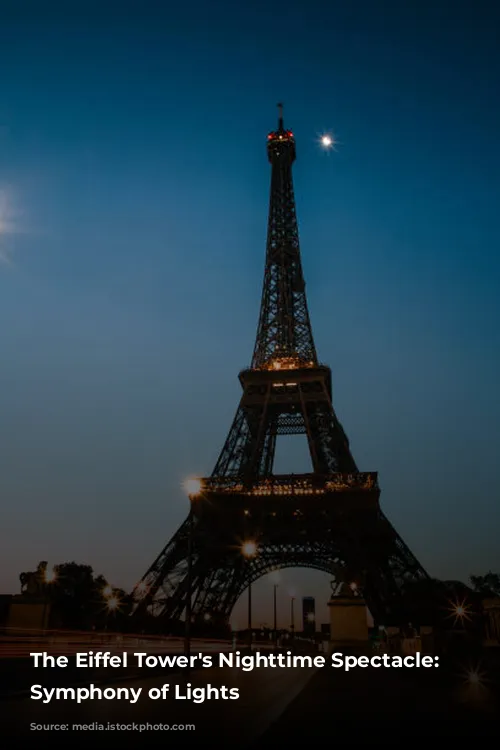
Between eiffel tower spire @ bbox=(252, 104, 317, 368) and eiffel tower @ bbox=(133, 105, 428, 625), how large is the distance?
0.15 m

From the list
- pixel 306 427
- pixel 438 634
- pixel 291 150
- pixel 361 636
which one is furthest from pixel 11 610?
pixel 291 150

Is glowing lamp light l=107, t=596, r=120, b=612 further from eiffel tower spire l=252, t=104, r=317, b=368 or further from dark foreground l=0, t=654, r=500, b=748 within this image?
dark foreground l=0, t=654, r=500, b=748

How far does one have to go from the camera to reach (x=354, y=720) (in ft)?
32.2

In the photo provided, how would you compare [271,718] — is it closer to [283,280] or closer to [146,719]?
[146,719]

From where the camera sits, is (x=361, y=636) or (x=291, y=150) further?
(x=291, y=150)

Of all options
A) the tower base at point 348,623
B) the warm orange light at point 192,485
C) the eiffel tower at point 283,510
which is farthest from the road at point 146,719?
the eiffel tower at point 283,510

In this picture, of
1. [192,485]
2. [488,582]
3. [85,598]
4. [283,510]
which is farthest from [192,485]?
[488,582]

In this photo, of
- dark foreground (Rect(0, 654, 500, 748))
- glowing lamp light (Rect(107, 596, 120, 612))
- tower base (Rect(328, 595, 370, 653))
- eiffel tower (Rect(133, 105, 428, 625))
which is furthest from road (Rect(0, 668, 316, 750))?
glowing lamp light (Rect(107, 596, 120, 612))

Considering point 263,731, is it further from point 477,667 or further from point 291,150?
point 291,150

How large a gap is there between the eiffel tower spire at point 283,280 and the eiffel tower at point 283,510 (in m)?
0.15

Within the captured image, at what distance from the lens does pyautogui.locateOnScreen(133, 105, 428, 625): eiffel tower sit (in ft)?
150

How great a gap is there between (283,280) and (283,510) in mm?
26151

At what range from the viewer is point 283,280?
63.5 m

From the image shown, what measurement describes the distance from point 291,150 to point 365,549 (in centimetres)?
5009
